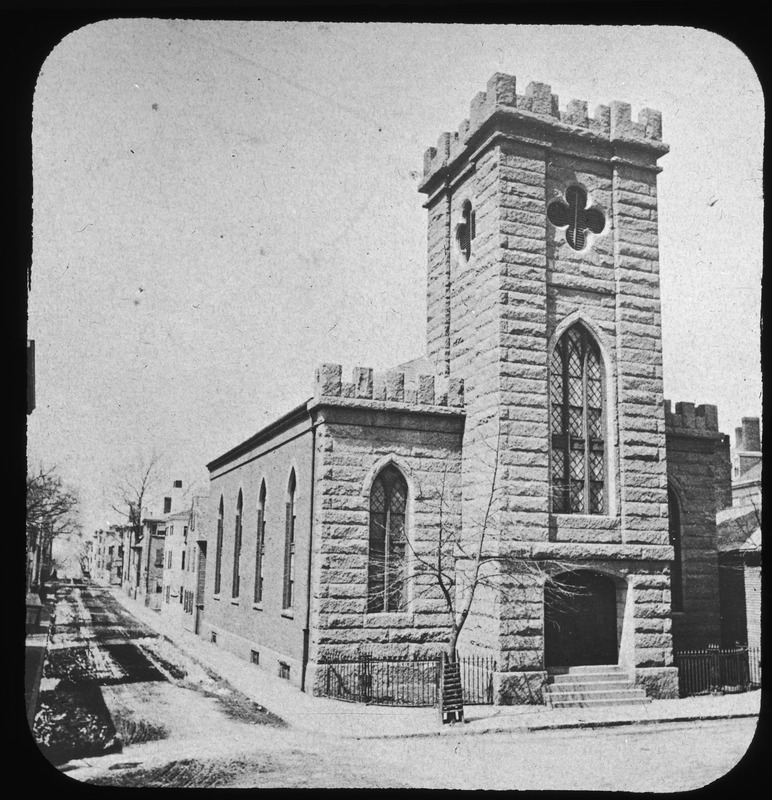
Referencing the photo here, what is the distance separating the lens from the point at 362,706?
18812 mm

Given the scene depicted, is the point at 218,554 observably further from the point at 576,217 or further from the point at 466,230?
the point at 576,217

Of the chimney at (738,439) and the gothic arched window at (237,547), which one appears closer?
the gothic arched window at (237,547)

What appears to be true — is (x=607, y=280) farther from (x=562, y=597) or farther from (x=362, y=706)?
(x=362, y=706)

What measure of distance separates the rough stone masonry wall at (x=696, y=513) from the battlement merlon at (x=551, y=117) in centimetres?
773

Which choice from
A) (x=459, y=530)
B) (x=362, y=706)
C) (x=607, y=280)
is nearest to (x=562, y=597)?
(x=459, y=530)

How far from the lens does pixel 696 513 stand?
24312 mm

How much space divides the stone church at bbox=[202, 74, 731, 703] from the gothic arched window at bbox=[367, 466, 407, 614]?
5 cm

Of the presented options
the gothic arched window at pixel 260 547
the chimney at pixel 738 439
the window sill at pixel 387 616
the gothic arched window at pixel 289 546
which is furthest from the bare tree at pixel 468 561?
the chimney at pixel 738 439

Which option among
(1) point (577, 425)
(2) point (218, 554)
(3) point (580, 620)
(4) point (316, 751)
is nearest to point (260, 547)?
(2) point (218, 554)

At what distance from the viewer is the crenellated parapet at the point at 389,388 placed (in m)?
21.2

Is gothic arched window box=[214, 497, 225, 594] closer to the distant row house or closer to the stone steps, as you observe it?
the distant row house

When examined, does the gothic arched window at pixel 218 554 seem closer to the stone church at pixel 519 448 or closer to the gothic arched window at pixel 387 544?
the stone church at pixel 519 448

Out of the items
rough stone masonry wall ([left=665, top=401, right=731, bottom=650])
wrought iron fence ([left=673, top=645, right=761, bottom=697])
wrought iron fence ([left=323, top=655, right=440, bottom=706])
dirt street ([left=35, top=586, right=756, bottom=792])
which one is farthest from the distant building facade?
wrought iron fence ([left=323, top=655, right=440, bottom=706])

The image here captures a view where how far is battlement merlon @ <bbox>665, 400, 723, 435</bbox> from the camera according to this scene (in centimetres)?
2431
